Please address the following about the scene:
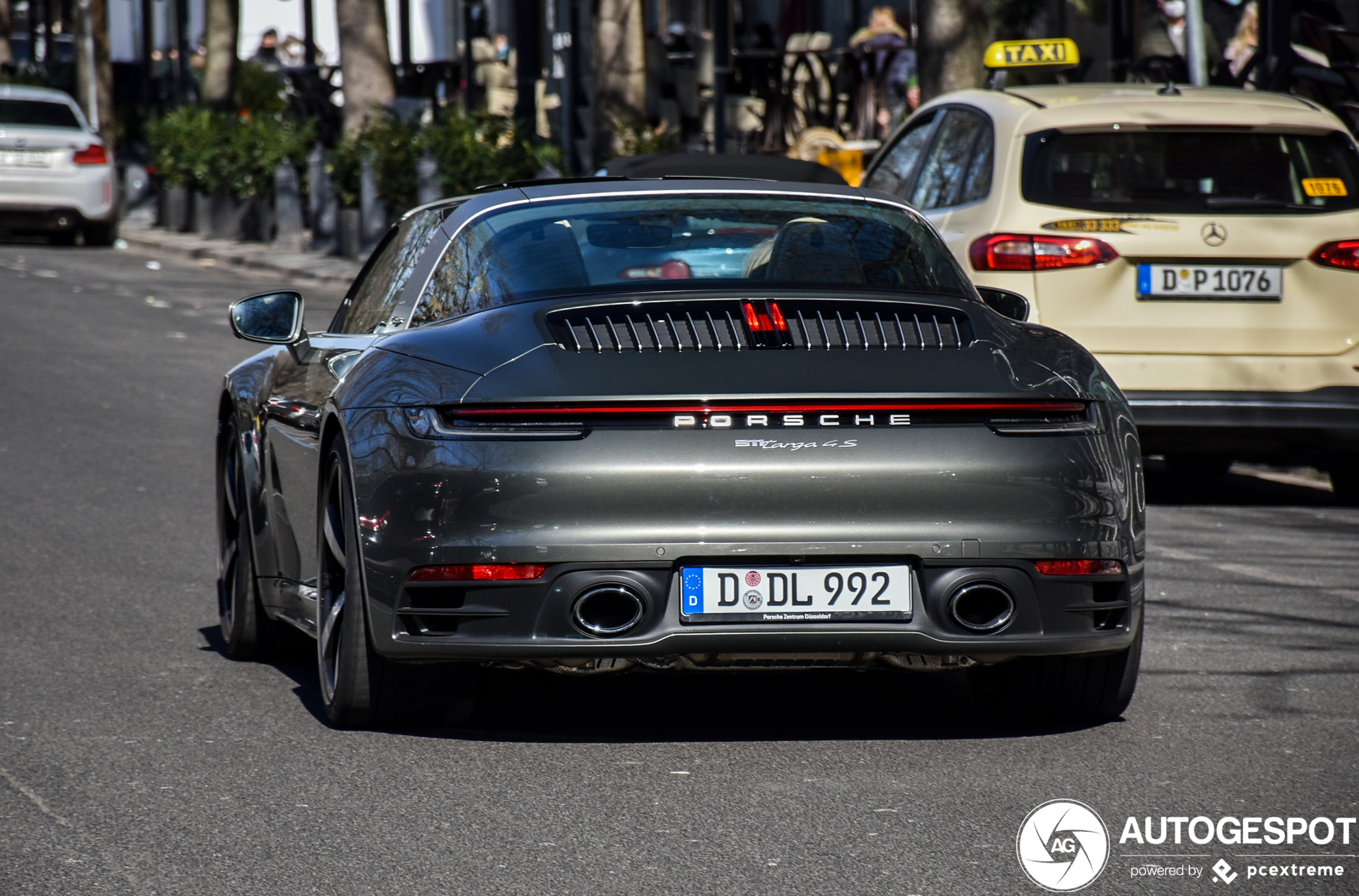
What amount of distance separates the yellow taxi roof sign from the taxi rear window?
8.13 ft

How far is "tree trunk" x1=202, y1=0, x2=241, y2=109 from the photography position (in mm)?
33344

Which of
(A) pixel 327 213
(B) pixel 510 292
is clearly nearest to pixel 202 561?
(B) pixel 510 292

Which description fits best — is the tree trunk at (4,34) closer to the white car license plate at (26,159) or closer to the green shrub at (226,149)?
the green shrub at (226,149)

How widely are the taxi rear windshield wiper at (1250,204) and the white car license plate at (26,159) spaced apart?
18717 mm

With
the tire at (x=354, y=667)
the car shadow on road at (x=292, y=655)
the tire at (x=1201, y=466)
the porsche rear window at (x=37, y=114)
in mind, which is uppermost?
the porsche rear window at (x=37, y=114)

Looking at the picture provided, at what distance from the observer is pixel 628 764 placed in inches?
194

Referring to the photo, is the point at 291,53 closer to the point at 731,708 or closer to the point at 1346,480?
the point at 1346,480

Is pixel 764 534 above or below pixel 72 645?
above

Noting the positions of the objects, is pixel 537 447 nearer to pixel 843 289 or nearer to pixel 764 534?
pixel 764 534

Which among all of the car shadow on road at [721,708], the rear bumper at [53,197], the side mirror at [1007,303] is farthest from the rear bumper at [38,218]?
the side mirror at [1007,303]

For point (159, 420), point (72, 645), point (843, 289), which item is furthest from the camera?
point (159, 420)

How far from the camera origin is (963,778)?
15.8ft

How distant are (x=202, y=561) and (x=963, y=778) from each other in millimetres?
4039

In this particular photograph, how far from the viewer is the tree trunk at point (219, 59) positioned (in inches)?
1313
